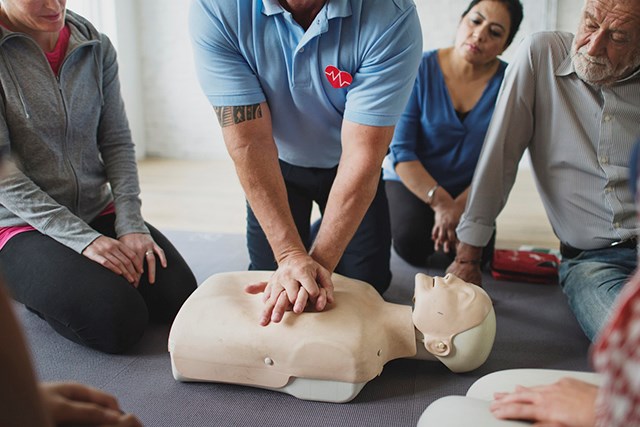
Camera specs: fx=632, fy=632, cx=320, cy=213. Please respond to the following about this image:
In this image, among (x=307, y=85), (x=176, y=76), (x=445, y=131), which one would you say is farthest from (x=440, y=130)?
(x=176, y=76)

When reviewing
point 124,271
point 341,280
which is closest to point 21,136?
point 124,271

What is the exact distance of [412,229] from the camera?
97.7 inches

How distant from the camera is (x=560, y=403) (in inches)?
36.7

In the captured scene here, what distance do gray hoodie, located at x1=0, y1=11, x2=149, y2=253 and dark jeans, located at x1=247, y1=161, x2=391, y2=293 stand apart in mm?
397

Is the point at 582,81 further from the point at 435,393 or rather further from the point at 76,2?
the point at 76,2

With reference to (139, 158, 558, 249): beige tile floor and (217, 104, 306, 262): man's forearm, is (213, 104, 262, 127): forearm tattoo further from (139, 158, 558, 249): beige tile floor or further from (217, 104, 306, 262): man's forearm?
(139, 158, 558, 249): beige tile floor

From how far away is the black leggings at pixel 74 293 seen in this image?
1.68m

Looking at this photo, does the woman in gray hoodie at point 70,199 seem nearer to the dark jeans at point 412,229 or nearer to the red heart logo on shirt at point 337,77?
the red heart logo on shirt at point 337,77

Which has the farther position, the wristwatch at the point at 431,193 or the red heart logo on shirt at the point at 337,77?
the wristwatch at the point at 431,193

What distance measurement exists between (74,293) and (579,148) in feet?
4.89

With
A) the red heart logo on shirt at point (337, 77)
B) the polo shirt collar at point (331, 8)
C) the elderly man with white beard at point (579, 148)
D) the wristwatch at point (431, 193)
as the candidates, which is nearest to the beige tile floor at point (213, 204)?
the wristwatch at point (431, 193)

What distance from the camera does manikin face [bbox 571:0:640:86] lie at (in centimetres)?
164

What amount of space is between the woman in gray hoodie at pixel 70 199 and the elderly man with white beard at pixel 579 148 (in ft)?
3.36

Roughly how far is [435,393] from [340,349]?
1.00 ft
